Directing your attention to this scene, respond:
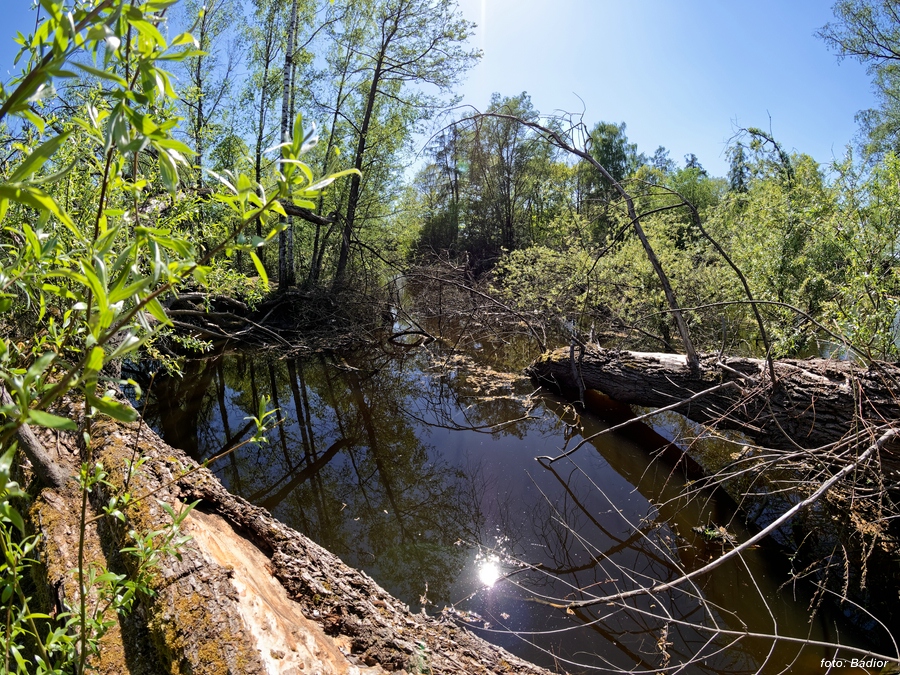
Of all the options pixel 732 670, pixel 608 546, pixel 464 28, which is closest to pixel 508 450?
pixel 608 546

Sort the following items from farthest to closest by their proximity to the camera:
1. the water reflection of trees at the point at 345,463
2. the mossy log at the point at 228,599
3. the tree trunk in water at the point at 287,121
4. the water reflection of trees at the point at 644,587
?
the tree trunk in water at the point at 287,121 → the water reflection of trees at the point at 345,463 → the water reflection of trees at the point at 644,587 → the mossy log at the point at 228,599

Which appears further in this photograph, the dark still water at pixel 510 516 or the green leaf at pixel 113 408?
the dark still water at pixel 510 516

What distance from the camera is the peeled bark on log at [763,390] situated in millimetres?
3443

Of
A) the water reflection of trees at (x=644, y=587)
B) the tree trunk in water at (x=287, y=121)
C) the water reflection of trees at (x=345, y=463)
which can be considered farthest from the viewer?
the tree trunk in water at (x=287, y=121)

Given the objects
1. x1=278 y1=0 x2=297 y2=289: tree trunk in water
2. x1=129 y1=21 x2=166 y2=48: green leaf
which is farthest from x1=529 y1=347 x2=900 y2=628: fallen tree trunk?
x1=278 y1=0 x2=297 y2=289: tree trunk in water

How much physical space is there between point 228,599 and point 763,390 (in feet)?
14.3

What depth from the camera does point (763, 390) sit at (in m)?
3.93

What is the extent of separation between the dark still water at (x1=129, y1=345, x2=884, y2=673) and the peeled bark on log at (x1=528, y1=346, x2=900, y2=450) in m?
0.70

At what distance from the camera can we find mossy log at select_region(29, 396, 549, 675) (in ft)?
5.49

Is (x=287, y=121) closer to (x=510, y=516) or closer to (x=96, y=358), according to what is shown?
(x=510, y=516)

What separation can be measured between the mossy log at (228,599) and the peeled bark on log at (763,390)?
8.46ft

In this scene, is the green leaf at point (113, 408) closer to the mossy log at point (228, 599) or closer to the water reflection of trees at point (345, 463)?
the mossy log at point (228, 599)

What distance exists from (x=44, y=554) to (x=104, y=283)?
8.15 feet

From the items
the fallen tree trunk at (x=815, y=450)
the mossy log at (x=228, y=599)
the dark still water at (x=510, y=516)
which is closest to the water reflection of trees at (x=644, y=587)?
the dark still water at (x=510, y=516)
